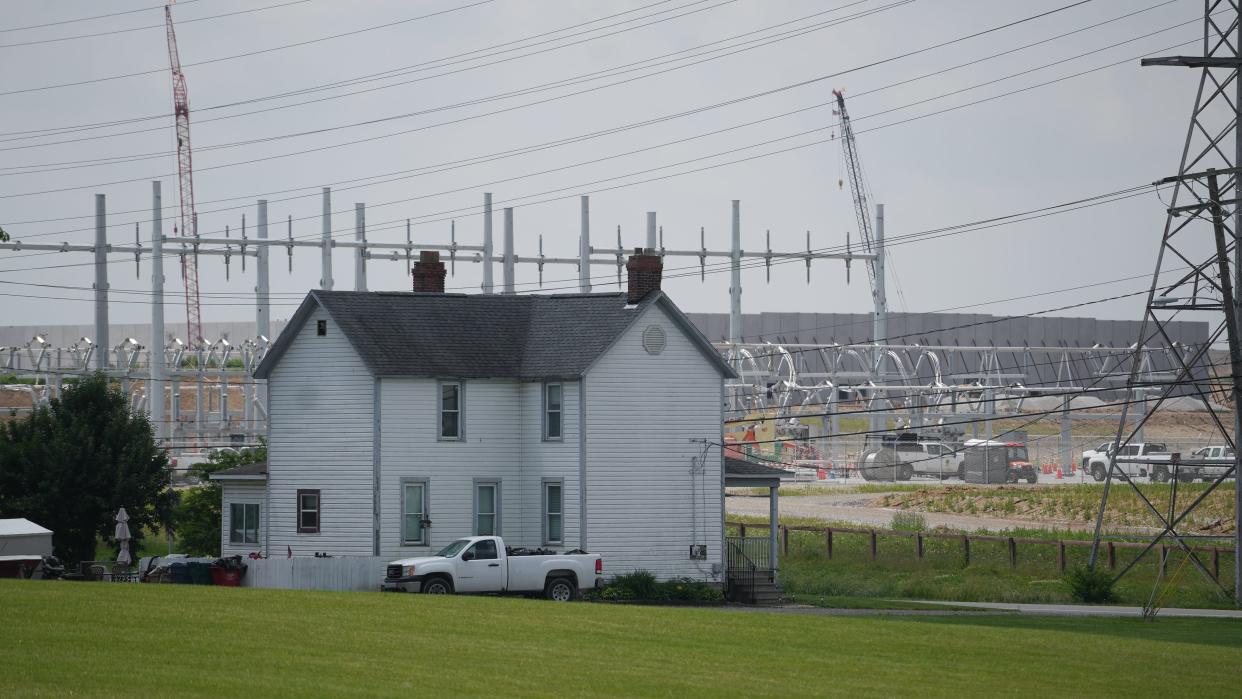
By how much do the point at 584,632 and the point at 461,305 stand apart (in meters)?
22.4

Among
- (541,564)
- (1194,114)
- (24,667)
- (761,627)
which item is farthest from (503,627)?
(1194,114)

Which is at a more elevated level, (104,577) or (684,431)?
(684,431)

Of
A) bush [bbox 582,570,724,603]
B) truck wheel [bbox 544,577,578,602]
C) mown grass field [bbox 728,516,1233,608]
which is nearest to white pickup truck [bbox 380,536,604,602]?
truck wheel [bbox 544,577,578,602]

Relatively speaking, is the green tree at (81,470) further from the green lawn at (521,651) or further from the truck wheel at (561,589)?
the green lawn at (521,651)

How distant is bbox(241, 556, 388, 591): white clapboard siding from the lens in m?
44.5

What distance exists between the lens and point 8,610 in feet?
90.9

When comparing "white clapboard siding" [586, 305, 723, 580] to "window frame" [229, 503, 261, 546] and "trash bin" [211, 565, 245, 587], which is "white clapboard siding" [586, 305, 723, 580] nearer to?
"trash bin" [211, 565, 245, 587]

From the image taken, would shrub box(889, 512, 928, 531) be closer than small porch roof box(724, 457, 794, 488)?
No

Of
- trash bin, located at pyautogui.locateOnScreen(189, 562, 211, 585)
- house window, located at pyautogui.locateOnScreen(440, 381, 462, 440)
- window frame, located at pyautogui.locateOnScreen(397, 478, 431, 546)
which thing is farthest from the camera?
house window, located at pyautogui.locateOnScreen(440, 381, 462, 440)

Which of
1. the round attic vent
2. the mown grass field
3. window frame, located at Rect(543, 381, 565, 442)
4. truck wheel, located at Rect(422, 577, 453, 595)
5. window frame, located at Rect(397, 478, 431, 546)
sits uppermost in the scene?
the round attic vent

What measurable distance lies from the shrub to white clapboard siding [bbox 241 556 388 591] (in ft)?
96.4

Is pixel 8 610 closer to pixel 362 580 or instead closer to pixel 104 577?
pixel 362 580

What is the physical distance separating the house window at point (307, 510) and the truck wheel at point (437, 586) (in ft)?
23.3

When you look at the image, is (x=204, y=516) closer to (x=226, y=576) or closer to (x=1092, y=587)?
(x=226, y=576)
